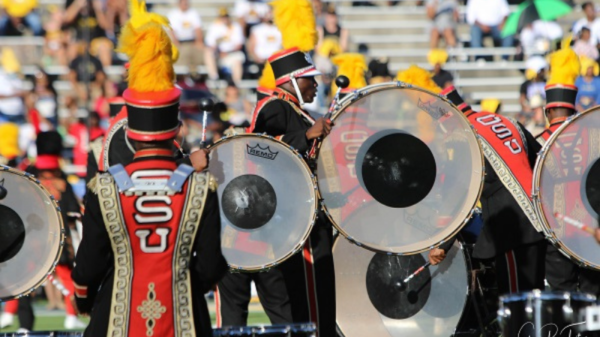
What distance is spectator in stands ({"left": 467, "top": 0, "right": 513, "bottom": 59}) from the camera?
18750 millimetres

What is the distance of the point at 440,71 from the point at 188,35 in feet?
12.8

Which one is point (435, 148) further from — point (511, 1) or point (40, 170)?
point (511, 1)

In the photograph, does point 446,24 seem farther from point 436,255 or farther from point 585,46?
point 436,255

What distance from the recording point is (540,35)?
18625 mm

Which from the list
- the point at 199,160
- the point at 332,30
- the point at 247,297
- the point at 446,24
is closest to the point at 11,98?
the point at 332,30

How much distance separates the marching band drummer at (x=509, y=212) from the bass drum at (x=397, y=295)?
0.63 metres

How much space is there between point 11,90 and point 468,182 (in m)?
11.2

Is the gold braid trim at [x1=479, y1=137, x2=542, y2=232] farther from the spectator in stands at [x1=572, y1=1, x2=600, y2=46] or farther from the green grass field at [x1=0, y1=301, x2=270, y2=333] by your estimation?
the spectator in stands at [x1=572, y1=1, x2=600, y2=46]

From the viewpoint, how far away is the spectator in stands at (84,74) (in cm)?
1808

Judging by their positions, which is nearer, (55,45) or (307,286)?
(307,286)

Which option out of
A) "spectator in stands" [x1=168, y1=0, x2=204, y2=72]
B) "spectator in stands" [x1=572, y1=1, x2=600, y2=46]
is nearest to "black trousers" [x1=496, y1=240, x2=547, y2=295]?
"spectator in stands" [x1=572, y1=1, x2=600, y2=46]

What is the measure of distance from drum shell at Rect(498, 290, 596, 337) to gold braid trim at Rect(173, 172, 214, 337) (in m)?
2.10

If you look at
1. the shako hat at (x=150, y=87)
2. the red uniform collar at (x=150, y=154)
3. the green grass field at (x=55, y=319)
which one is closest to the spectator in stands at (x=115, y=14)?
the green grass field at (x=55, y=319)

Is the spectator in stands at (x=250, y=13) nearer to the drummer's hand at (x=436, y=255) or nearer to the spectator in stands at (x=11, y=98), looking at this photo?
the spectator in stands at (x=11, y=98)
